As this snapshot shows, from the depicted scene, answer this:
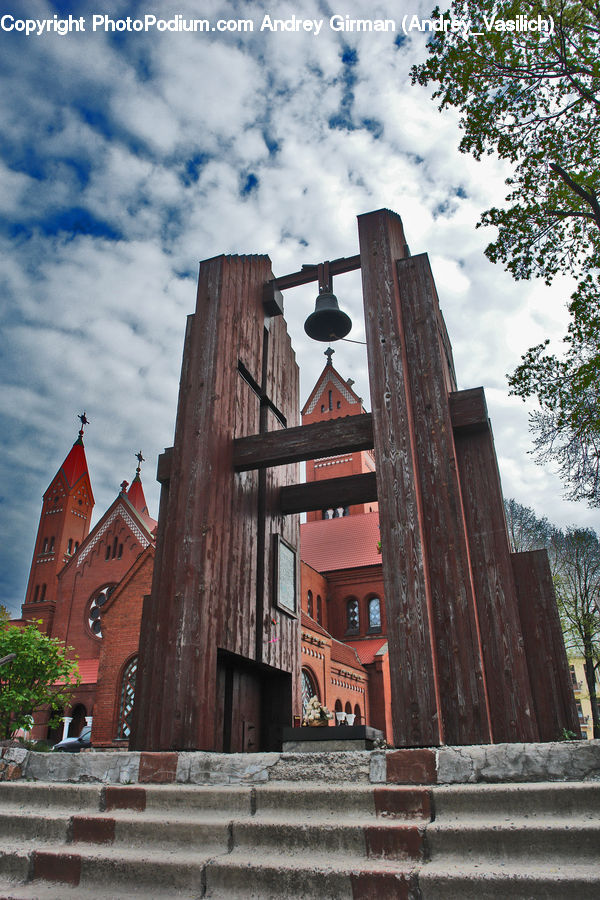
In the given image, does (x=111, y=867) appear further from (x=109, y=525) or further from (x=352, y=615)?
(x=109, y=525)

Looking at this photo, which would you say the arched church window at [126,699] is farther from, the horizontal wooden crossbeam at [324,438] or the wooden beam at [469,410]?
the wooden beam at [469,410]

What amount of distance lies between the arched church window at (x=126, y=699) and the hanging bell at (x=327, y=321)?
15873 millimetres

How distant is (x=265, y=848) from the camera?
332 cm

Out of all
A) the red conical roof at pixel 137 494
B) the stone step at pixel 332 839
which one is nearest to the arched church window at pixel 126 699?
the stone step at pixel 332 839

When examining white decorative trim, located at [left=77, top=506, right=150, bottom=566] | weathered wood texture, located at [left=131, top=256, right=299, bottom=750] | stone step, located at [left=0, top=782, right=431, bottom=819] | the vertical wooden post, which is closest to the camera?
stone step, located at [left=0, top=782, right=431, bottom=819]

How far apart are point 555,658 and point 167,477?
475cm

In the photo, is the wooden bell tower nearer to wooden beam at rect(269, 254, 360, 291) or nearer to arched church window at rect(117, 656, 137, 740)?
wooden beam at rect(269, 254, 360, 291)

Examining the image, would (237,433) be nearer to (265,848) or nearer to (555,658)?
(555,658)

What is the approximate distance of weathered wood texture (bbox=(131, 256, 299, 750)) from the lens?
5.52 m

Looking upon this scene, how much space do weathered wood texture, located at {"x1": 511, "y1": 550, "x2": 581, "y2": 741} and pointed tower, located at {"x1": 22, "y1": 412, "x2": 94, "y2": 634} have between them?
32.9 meters

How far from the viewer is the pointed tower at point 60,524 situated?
3678 cm

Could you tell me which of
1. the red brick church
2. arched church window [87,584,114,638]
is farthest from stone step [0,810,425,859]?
arched church window [87,584,114,638]

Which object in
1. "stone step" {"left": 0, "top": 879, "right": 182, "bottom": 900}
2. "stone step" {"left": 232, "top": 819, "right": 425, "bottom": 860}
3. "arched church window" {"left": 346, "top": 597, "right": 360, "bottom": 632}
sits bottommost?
"stone step" {"left": 0, "top": 879, "right": 182, "bottom": 900}

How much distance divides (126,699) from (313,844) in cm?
1955
